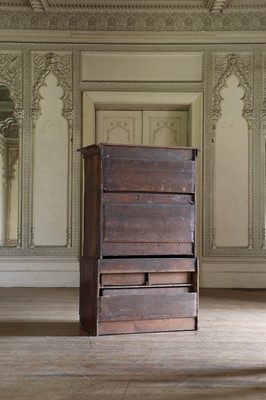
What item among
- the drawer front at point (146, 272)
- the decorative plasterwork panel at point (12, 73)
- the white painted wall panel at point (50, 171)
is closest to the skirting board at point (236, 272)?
the white painted wall panel at point (50, 171)

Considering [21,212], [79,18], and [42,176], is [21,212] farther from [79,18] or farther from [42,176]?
[79,18]

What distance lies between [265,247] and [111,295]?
12.4 feet

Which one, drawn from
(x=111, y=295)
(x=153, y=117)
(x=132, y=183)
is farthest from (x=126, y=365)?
(x=153, y=117)

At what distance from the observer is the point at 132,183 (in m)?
4.09

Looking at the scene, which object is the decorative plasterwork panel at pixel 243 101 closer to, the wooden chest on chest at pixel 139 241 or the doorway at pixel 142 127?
the doorway at pixel 142 127

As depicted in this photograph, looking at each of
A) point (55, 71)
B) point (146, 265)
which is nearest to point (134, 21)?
point (55, 71)

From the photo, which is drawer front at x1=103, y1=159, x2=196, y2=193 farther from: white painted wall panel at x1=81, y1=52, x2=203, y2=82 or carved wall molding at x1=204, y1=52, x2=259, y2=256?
white painted wall panel at x1=81, y1=52, x2=203, y2=82

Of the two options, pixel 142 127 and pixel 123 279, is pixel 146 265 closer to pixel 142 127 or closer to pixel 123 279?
pixel 123 279

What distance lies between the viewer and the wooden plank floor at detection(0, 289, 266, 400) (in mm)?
2609

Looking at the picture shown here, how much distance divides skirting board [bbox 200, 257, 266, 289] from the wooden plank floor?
2180 mm

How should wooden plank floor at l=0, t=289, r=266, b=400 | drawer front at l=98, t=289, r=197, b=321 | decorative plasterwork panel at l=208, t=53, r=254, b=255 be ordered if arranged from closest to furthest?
1. wooden plank floor at l=0, t=289, r=266, b=400
2. drawer front at l=98, t=289, r=197, b=321
3. decorative plasterwork panel at l=208, t=53, r=254, b=255

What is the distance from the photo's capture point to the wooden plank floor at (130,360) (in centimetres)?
261

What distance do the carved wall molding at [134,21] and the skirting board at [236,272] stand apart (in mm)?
3158

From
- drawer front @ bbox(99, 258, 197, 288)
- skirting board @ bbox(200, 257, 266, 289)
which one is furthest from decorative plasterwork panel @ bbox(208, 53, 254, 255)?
drawer front @ bbox(99, 258, 197, 288)
